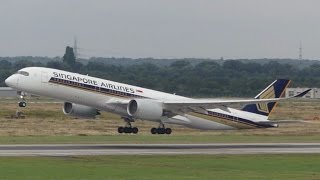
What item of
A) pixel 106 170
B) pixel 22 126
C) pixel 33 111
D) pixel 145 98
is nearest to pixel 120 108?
pixel 145 98

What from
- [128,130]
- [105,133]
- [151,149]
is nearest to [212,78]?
[105,133]

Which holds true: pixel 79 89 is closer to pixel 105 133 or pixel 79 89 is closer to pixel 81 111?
pixel 81 111

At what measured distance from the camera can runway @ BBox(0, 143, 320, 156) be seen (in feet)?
144

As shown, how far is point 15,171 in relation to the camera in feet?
110

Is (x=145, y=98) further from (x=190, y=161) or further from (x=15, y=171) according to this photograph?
(x=15, y=171)

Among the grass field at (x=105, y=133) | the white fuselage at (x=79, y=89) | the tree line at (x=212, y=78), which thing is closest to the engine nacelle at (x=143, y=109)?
the white fuselage at (x=79, y=89)

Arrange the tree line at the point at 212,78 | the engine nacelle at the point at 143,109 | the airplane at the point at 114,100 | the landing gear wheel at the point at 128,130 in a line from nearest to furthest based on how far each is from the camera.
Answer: the engine nacelle at the point at 143,109 < the airplane at the point at 114,100 < the landing gear wheel at the point at 128,130 < the tree line at the point at 212,78

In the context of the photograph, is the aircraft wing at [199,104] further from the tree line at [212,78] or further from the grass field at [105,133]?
the tree line at [212,78]

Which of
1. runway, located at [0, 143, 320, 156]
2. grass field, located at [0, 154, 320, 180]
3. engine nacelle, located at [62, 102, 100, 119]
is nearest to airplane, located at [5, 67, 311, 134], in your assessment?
engine nacelle, located at [62, 102, 100, 119]

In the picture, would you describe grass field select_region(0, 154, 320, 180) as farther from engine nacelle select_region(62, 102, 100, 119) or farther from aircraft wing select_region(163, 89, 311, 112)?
engine nacelle select_region(62, 102, 100, 119)

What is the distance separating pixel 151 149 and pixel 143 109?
11.4 m

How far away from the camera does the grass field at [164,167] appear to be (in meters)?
32.3

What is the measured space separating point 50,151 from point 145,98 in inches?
687

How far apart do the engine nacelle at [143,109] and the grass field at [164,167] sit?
1639 centimetres
